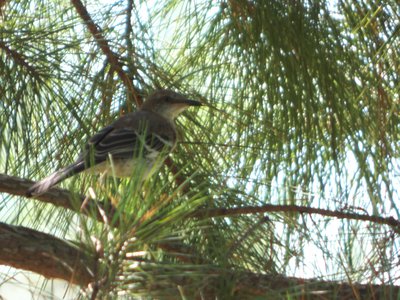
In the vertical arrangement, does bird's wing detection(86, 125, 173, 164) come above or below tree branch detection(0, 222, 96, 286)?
above

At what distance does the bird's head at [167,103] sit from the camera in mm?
2693

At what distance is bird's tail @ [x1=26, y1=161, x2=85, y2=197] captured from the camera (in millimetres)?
2195

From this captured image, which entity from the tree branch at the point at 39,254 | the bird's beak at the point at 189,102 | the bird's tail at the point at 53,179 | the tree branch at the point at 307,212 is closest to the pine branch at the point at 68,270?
the tree branch at the point at 39,254

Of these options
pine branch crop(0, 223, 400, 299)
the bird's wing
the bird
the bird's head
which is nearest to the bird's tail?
the bird

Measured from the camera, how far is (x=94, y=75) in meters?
2.56

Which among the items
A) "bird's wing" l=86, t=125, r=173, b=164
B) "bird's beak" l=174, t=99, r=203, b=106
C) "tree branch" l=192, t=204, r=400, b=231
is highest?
Result: "bird's beak" l=174, t=99, r=203, b=106

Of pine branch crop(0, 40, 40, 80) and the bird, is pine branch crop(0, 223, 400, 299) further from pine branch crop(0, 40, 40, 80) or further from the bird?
pine branch crop(0, 40, 40, 80)

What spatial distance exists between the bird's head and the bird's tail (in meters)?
0.37

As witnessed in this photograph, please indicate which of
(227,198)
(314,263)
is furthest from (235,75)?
(314,263)

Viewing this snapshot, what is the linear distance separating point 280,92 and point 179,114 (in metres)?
0.39

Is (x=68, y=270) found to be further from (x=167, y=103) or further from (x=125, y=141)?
(x=167, y=103)

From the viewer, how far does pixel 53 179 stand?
229 centimetres

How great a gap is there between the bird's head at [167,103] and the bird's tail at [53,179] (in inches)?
14.6

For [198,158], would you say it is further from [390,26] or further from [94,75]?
[390,26]
